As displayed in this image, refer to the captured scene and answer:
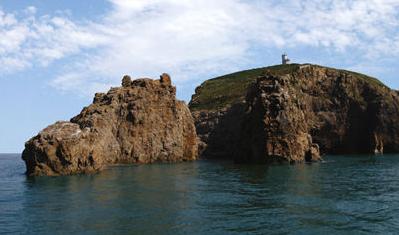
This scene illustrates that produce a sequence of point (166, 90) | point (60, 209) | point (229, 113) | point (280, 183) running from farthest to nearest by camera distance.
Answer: point (229, 113)
point (166, 90)
point (280, 183)
point (60, 209)

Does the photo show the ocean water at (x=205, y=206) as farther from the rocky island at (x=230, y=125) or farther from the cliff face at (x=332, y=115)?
the cliff face at (x=332, y=115)

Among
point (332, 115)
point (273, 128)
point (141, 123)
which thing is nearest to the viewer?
point (273, 128)

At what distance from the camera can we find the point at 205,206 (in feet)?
138

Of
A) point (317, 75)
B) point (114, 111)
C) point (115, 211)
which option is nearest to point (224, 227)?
point (115, 211)

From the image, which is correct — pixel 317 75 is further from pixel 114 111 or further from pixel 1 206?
pixel 1 206

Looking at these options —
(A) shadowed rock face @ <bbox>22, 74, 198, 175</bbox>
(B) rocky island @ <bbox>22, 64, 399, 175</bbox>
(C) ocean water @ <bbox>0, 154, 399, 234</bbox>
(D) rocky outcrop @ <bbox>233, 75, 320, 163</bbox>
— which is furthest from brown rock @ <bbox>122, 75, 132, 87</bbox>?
(C) ocean water @ <bbox>0, 154, 399, 234</bbox>

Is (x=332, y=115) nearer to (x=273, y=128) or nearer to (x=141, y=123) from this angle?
(x=273, y=128)

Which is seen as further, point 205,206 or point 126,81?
point 126,81

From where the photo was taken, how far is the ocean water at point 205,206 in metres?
33.2

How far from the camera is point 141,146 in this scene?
382 feet

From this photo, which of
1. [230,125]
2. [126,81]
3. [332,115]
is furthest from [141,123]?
[332,115]

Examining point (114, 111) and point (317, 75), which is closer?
point (114, 111)

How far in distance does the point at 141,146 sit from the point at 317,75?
2951 inches

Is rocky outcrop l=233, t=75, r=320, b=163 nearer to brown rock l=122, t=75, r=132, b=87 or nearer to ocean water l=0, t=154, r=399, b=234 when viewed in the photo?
ocean water l=0, t=154, r=399, b=234
